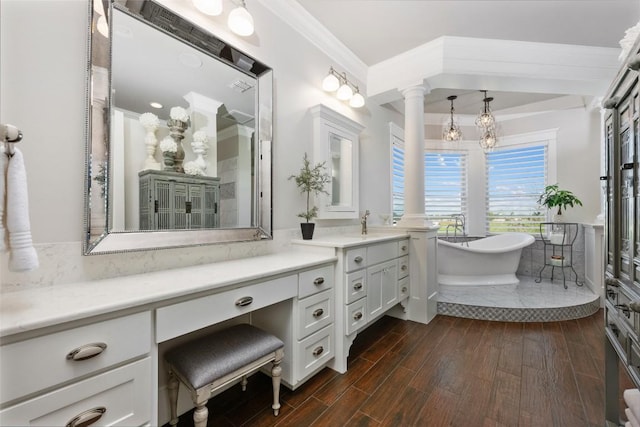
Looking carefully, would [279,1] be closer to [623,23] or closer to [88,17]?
[88,17]

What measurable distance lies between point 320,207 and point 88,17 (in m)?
1.81

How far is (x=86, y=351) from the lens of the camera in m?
0.84

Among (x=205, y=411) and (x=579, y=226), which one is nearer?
(x=205, y=411)

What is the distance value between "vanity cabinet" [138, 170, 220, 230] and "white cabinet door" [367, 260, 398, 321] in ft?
4.17

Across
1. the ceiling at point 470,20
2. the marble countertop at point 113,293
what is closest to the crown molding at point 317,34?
the ceiling at point 470,20

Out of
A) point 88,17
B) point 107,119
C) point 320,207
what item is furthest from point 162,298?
point 320,207

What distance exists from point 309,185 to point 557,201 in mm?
3736

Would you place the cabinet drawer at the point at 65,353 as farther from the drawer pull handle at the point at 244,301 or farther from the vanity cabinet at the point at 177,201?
the vanity cabinet at the point at 177,201

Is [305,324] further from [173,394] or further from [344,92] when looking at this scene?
[344,92]

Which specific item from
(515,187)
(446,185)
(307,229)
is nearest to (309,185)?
(307,229)

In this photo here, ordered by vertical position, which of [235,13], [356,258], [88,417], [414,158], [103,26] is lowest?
[88,417]

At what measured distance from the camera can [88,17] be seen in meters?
1.22

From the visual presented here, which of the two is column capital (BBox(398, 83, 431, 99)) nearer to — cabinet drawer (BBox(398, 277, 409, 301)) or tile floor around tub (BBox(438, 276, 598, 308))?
cabinet drawer (BBox(398, 277, 409, 301))

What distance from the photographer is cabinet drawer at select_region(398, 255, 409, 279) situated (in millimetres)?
2608
